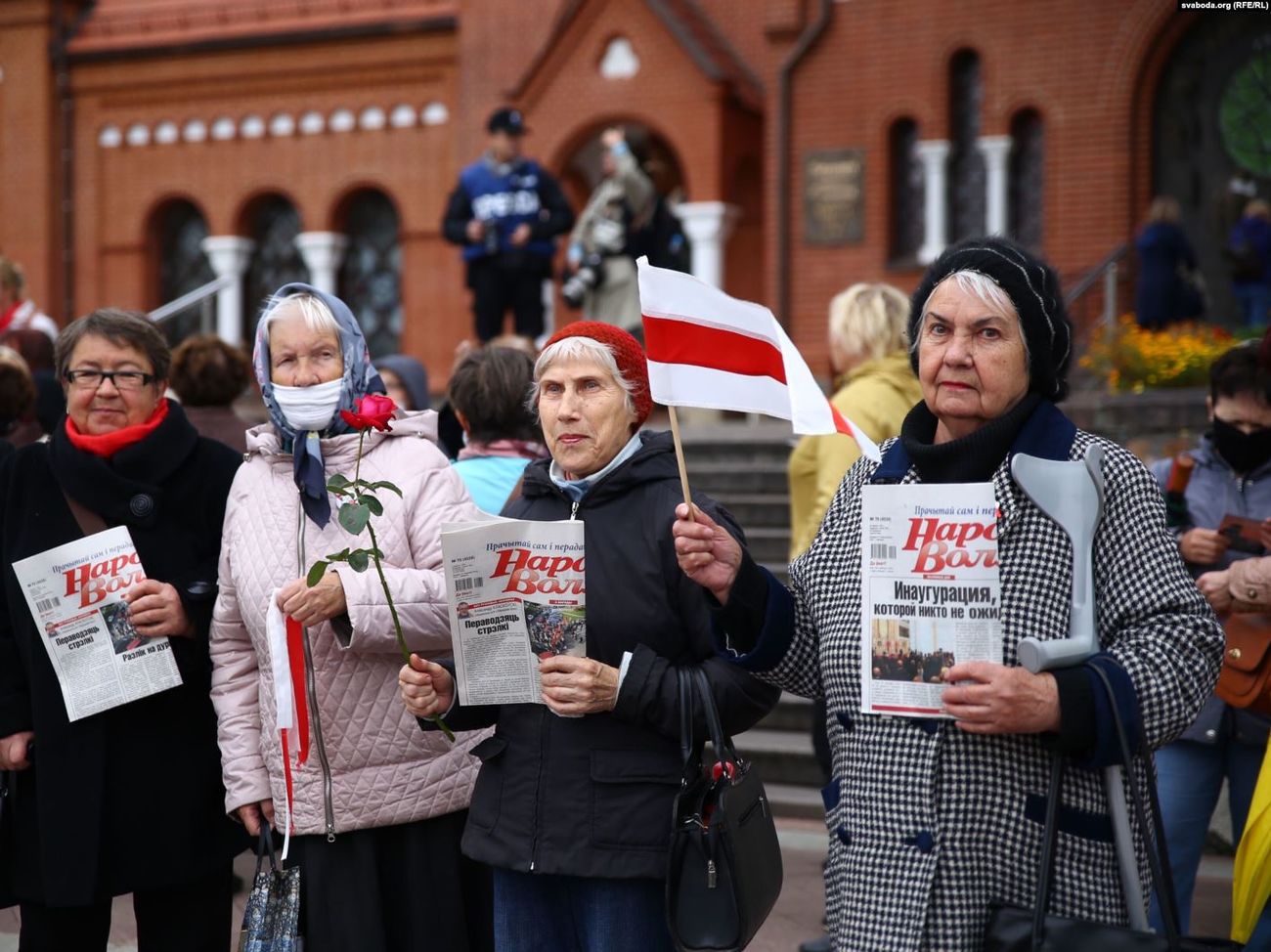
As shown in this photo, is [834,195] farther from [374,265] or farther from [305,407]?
[305,407]

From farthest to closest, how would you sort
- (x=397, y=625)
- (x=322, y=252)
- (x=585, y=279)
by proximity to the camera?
(x=322, y=252) → (x=585, y=279) → (x=397, y=625)

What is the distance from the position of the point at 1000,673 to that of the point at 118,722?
8.21 feet

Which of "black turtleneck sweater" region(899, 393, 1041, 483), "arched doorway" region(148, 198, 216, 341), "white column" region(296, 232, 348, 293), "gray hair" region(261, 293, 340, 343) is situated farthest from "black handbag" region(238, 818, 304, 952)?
"arched doorway" region(148, 198, 216, 341)

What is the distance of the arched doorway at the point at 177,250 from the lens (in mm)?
22844

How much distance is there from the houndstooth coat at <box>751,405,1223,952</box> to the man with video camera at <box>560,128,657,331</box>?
28.4ft

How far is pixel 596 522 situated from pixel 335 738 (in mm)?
882

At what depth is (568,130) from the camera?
63.1 ft

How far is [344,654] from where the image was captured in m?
4.06

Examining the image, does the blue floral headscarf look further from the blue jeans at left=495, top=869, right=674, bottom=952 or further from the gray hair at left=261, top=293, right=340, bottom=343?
the blue jeans at left=495, top=869, right=674, bottom=952

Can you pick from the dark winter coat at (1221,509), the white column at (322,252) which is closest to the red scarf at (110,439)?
the dark winter coat at (1221,509)

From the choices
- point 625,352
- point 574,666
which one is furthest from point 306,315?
point 574,666

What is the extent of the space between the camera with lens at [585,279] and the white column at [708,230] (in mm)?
5653

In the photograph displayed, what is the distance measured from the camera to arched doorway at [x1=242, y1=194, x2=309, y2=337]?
22375 mm

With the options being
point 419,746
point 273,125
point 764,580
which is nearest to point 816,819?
point 419,746
